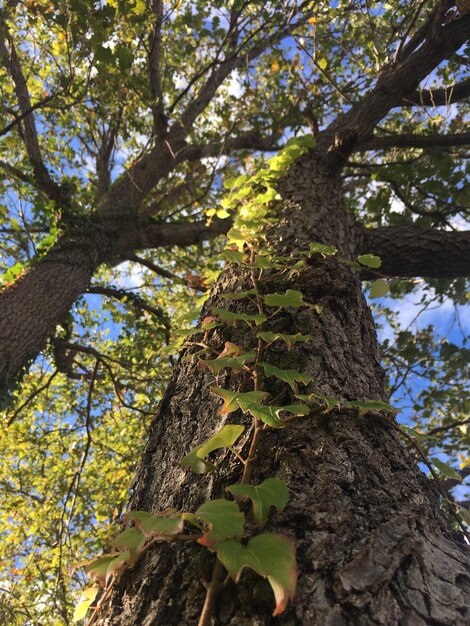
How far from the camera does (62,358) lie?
16.4ft

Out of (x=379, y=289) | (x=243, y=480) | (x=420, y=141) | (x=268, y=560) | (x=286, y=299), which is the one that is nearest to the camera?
(x=268, y=560)

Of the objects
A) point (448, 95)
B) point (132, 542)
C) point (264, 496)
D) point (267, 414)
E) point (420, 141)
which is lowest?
point (132, 542)

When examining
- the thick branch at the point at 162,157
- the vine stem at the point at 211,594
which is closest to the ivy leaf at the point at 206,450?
the vine stem at the point at 211,594

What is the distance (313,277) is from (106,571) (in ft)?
3.89

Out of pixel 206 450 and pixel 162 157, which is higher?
pixel 162 157

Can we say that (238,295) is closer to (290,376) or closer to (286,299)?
(286,299)

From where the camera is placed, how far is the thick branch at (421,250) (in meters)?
2.89

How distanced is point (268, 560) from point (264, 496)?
0.14 meters

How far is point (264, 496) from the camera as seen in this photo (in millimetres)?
759

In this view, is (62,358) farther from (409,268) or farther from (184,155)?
(409,268)

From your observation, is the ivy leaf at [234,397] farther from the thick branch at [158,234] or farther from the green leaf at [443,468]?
the thick branch at [158,234]

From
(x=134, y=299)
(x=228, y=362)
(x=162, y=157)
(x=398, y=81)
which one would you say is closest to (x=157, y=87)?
(x=162, y=157)

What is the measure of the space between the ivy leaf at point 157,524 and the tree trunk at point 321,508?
0.11 metres

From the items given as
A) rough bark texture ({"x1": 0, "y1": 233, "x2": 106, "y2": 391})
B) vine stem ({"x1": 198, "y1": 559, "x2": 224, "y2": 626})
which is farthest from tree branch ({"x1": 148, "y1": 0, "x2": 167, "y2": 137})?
vine stem ({"x1": 198, "y1": 559, "x2": 224, "y2": 626})
